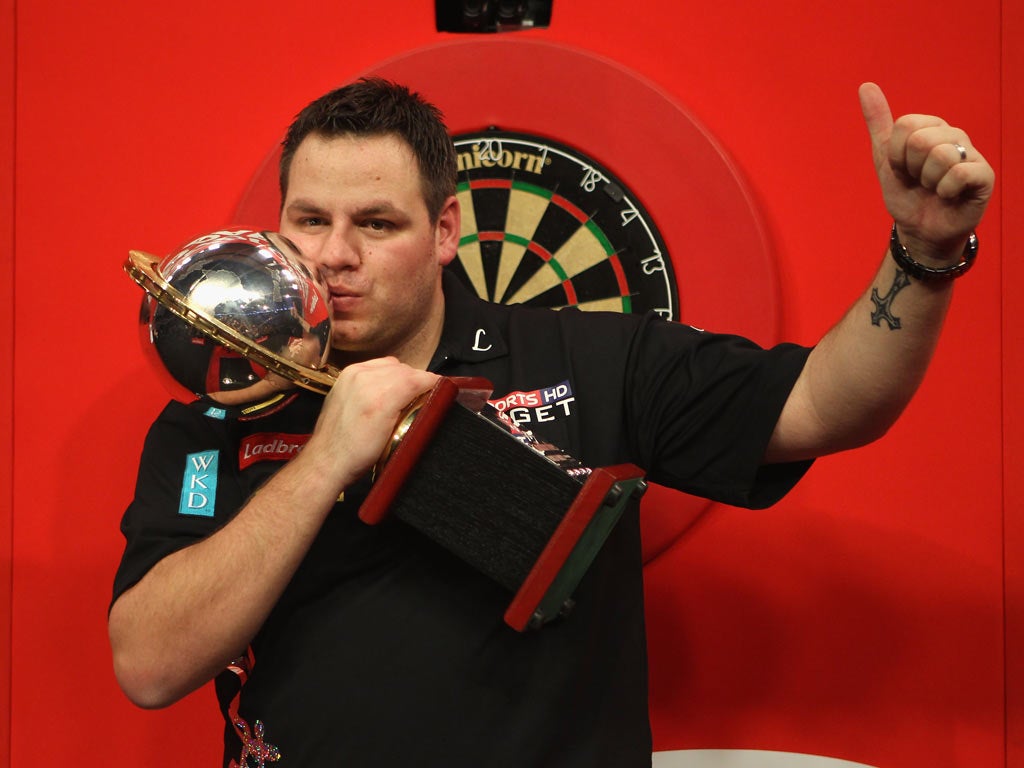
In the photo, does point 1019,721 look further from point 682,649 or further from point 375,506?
point 375,506

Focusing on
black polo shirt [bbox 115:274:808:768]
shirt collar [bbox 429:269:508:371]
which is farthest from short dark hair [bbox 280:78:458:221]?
black polo shirt [bbox 115:274:808:768]

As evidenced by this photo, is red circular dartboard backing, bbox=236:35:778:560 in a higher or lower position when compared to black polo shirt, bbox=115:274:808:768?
higher

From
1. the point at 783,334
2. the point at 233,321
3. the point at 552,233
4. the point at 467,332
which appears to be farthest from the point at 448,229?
the point at 783,334

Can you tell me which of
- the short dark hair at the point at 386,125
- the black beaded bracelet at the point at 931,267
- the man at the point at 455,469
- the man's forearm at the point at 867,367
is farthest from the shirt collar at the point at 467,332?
the black beaded bracelet at the point at 931,267

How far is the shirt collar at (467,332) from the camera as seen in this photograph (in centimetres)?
139

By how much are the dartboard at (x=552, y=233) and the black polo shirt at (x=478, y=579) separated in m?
0.31

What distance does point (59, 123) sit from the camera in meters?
1.81

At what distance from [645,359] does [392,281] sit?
13.9 inches

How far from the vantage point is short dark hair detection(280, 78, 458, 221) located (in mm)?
1345

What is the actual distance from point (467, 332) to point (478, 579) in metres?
0.35

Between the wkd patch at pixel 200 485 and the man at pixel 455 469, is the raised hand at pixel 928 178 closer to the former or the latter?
the man at pixel 455 469

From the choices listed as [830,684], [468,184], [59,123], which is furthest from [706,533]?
[59,123]

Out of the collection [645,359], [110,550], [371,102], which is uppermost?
[371,102]

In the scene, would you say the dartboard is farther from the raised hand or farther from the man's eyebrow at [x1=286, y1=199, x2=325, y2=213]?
the raised hand
